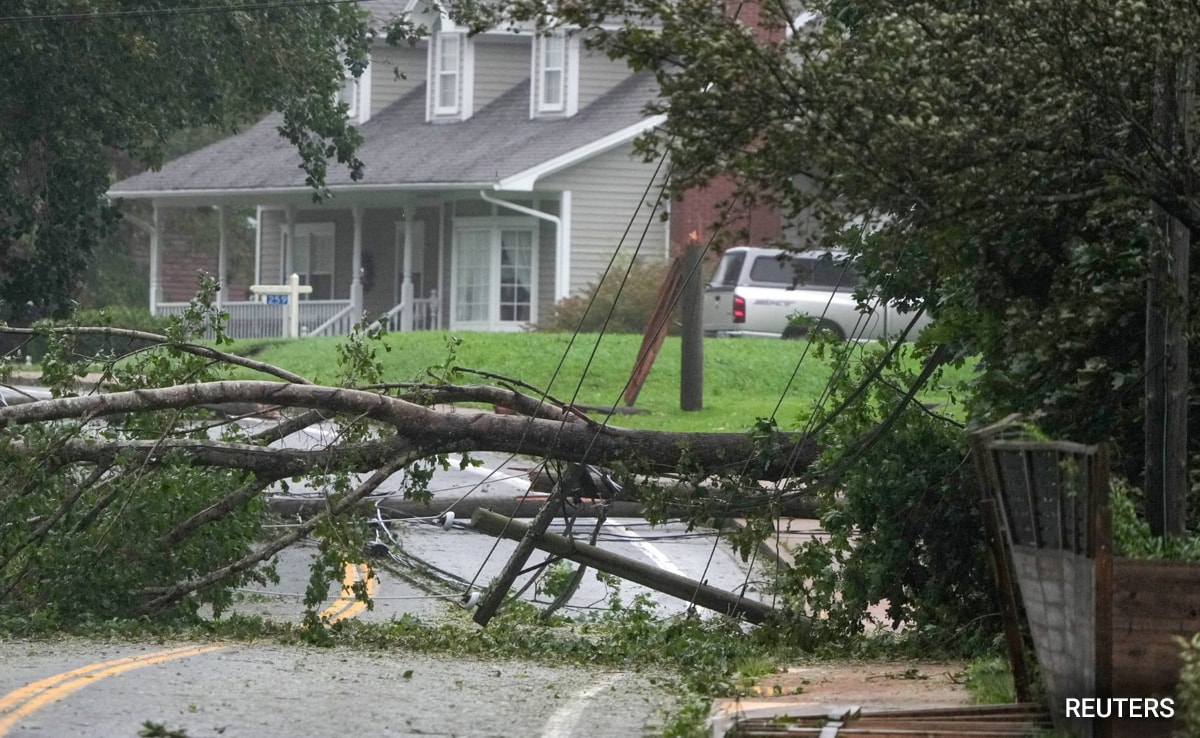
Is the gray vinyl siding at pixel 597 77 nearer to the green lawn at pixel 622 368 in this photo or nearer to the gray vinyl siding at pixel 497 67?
the gray vinyl siding at pixel 497 67

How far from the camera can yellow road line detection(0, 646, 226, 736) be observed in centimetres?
875

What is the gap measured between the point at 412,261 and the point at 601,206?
4743 millimetres

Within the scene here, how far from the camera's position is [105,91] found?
22125mm

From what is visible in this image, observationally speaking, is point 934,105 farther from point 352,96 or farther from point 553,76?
point 352,96

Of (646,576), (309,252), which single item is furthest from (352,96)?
(646,576)

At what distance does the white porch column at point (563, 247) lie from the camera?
1344 inches

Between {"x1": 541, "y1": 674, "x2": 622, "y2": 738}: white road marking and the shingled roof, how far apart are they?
21.8 m

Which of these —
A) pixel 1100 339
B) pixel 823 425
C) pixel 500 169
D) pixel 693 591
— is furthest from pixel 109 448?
pixel 500 169

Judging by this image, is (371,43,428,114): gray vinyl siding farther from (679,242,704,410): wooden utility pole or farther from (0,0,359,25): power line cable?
(679,242,704,410): wooden utility pole

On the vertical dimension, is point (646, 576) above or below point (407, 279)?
below

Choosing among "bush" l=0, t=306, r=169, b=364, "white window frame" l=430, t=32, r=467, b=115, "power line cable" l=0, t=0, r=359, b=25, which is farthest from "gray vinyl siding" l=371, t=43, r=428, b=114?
"power line cable" l=0, t=0, r=359, b=25

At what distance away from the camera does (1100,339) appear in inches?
408

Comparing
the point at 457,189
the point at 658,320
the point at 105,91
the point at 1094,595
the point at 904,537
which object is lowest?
the point at 904,537
